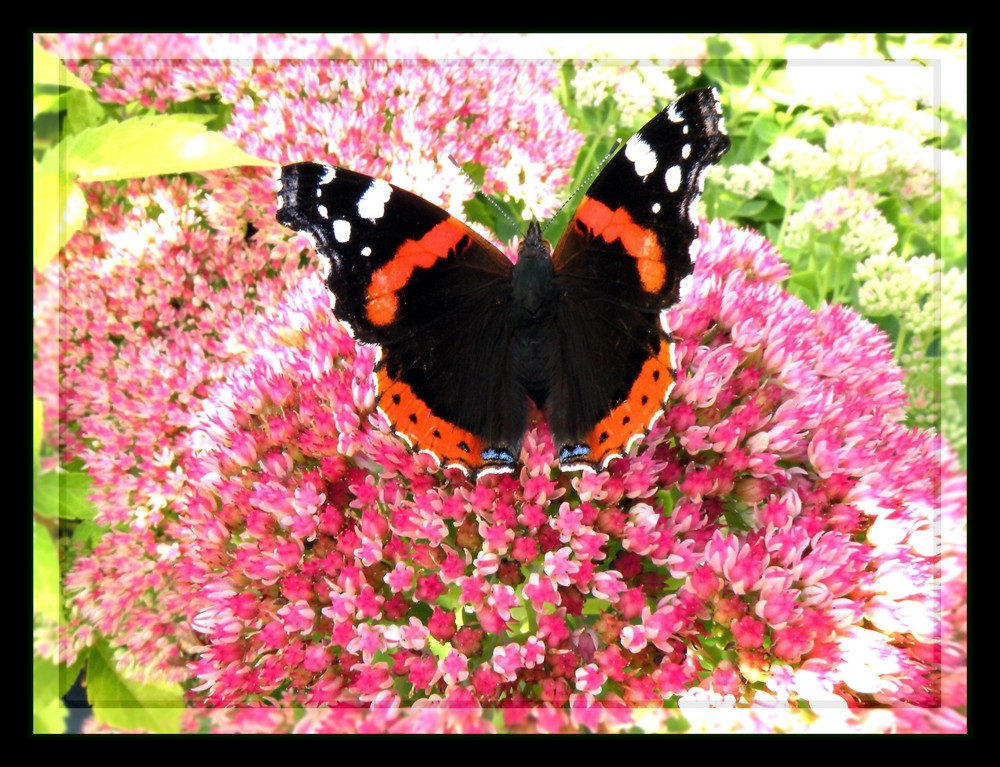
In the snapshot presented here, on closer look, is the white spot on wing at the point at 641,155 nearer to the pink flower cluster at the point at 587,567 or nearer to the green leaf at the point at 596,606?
the pink flower cluster at the point at 587,567

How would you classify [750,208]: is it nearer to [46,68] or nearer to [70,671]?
[46,68]

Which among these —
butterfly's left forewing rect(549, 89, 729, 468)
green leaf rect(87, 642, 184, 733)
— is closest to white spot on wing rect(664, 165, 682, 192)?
butterfly's left forewing rect(549, 89, 729, 468)

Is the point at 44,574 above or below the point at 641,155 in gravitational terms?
below

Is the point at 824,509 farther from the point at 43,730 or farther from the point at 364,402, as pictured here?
the point at 43,730

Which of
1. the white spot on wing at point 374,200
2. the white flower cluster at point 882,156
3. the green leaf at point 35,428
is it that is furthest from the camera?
the white flower cluster at point 882,156

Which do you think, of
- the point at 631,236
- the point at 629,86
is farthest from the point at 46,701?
the point at 629,86

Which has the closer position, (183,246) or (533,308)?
(533,308)

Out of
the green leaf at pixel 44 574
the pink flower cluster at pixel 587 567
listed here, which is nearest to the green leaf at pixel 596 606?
the pink flower cluster at pixel 587 567

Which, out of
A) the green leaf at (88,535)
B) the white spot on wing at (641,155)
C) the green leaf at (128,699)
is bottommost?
the green leaf at (128,699)
